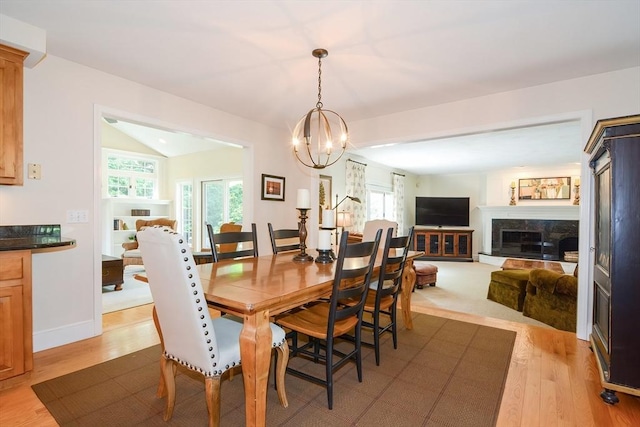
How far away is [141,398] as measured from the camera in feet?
6.40

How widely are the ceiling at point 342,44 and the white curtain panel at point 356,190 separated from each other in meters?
3.02

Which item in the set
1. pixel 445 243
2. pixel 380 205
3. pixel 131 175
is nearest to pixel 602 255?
pixel 380 205

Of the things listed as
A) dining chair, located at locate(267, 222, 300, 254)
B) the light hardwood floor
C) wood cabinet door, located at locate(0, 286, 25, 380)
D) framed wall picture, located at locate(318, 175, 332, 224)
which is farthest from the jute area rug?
framed wall picture, located at locate(318, 175, 332, 224)

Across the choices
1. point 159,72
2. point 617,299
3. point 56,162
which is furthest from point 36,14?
point 617,299

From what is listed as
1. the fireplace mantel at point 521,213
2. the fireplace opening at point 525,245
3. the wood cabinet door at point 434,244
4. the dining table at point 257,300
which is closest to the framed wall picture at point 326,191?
the dining table at point 257,300

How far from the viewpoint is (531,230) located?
26.2 ft

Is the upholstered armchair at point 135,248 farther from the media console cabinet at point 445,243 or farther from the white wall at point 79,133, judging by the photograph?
the media console cabinet at point 445,243

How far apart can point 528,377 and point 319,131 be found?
2.31 m

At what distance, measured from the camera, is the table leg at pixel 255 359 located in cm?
148

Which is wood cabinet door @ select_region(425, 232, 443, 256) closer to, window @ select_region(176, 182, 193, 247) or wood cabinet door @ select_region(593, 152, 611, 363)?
window @ select_region(176, 182, 193, 247)

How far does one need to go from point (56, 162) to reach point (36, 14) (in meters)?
1.09

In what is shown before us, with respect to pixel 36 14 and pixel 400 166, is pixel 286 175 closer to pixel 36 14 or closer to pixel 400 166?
pixel 36 14

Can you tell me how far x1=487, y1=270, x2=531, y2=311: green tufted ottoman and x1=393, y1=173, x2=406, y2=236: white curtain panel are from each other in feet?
12.9

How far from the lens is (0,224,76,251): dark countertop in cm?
211
